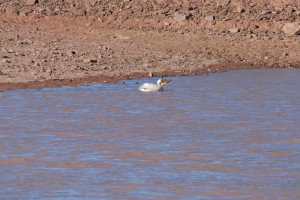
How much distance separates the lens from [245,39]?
20375 mm

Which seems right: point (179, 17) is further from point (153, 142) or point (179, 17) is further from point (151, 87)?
point (153, 142)

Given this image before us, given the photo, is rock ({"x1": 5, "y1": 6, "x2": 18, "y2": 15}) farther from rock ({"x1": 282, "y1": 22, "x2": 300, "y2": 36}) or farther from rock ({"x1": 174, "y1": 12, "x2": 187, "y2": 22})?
rock ({"x1": 282, "y1": 22, "x2": 300, "y2": 36})

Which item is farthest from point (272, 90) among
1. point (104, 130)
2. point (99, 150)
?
point (99, 150)

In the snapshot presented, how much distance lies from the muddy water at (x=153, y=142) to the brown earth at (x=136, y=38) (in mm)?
1109

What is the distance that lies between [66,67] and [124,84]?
1.32m

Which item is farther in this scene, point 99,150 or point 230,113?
point 230,113

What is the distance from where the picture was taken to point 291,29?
20922mm

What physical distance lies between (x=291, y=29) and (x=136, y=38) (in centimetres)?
356

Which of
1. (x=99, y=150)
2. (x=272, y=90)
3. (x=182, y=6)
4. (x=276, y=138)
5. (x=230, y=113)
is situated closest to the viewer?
(x=99, y=150)

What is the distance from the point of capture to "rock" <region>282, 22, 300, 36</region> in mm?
20844

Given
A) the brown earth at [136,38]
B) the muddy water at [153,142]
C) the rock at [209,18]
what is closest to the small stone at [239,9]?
the brown earth at [136,38]

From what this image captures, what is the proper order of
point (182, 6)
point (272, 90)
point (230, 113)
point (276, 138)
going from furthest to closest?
point (182, 6) → point (272, 90) → point (230, 113) → point (276, 138)

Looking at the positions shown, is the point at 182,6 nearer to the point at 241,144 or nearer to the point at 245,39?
the point at 245,39

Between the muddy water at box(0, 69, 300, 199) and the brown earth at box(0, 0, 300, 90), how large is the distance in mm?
1109
